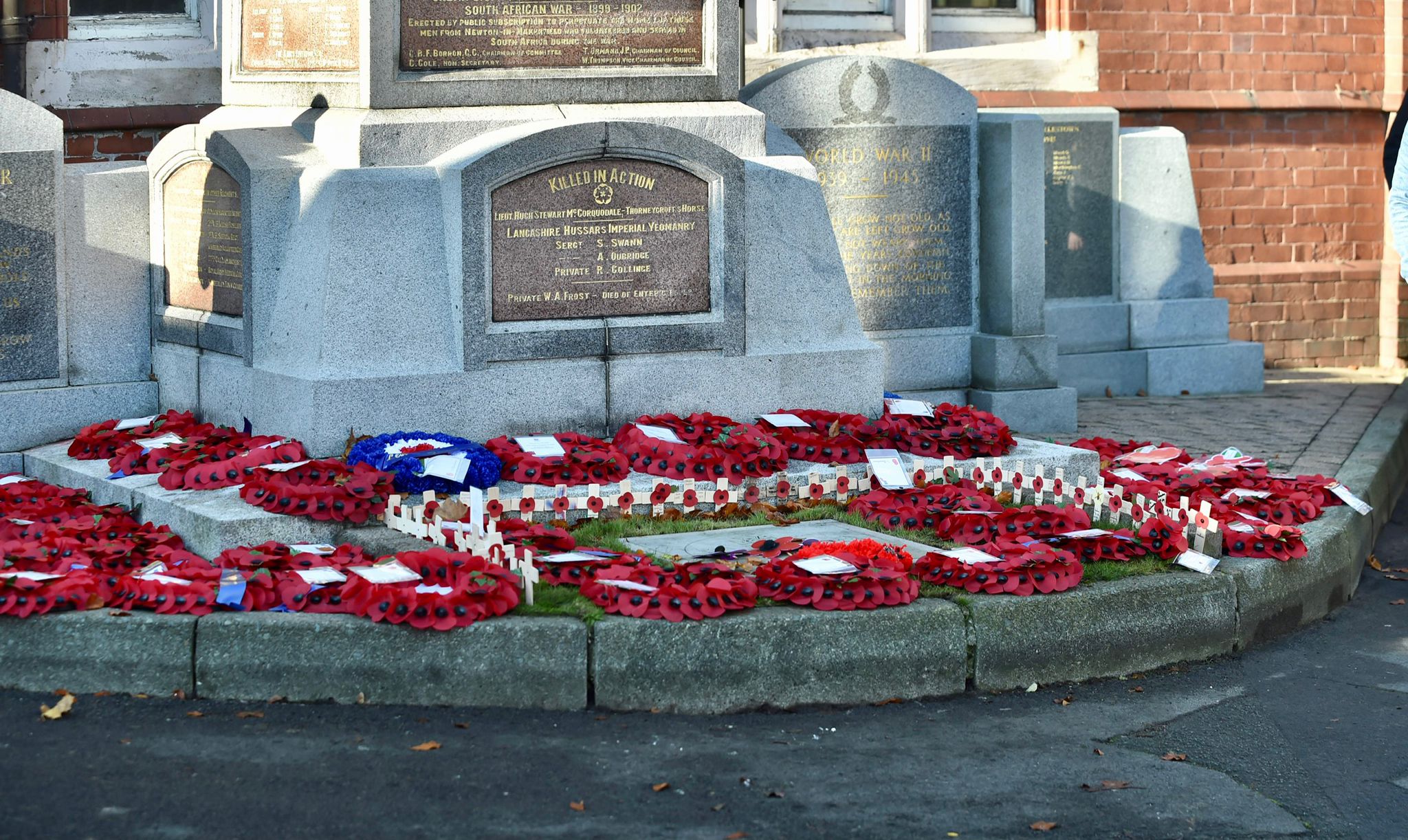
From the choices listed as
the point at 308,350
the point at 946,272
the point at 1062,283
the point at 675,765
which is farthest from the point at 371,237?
the point at 1062,283

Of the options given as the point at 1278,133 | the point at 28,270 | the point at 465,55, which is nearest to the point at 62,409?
the point at 28,270

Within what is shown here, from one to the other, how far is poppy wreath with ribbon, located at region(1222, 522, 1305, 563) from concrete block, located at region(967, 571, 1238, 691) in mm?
375

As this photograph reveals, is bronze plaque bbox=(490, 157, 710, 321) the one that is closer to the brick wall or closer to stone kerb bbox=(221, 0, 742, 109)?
stone kerb bbox=(221, 0, 742, 109)

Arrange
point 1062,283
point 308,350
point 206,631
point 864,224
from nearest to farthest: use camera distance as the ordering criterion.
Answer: point 206,631 → point 308,350 → point 864,224 → point 1062,283

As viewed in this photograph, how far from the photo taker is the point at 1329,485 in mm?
7480

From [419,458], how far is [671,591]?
1653 mm

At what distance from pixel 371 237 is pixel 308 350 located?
0.52m

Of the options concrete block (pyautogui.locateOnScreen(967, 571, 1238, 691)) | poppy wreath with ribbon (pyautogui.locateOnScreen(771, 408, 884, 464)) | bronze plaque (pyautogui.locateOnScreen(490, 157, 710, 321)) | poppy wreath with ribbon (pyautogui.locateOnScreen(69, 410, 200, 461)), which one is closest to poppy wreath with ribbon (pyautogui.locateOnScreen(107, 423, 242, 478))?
poppy wreath with ribbon (pyautogui.locateOnScreen(69, 410, 200, 461))

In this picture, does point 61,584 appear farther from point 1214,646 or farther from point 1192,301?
point 1192,301

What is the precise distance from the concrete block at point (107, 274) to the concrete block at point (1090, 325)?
605cm

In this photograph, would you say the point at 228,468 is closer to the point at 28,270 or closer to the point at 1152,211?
the point at 28,270

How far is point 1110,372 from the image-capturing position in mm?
11969

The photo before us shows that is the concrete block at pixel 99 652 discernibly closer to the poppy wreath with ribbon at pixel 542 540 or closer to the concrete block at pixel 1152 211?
the poppy wreath with ribbon at pixel 542 540

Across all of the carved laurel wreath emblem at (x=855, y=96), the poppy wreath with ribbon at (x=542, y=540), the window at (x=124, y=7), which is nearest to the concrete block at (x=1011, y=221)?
the carved laurel wreath emblem at (x=855, y=96)
